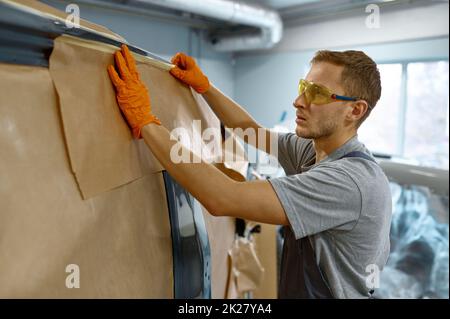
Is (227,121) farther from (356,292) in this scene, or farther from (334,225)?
(356,292)

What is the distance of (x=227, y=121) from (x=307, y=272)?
1.98ft

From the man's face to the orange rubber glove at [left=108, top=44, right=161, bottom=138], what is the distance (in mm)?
461

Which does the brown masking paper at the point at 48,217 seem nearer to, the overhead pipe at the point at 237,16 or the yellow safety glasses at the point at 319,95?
the yellow safety glasses at the point at 319,95

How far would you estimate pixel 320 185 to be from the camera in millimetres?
978

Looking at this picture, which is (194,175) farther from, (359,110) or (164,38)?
(164,38)

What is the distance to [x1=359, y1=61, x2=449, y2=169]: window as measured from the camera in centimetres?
367

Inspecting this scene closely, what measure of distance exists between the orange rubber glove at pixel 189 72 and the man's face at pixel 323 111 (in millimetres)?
328

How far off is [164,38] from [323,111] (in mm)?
3682

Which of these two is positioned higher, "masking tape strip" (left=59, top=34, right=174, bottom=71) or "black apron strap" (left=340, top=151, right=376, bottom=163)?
"masking tape strip" (left=59, top=34, right=174, bottom=71)

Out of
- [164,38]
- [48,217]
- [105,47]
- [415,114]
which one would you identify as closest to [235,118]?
[105,47]

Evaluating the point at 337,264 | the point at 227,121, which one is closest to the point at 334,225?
the point at 337,264

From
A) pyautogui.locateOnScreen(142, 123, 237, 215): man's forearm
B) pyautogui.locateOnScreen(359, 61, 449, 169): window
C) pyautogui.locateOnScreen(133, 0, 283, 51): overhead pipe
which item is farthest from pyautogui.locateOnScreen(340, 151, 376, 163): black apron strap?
pyautogui.locateOnScreen(359, 61, 449, 169): window

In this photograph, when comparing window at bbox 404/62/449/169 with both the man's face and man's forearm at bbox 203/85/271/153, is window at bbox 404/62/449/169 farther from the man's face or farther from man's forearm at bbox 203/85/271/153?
the man's face

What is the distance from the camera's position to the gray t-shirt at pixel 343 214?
0.97m
